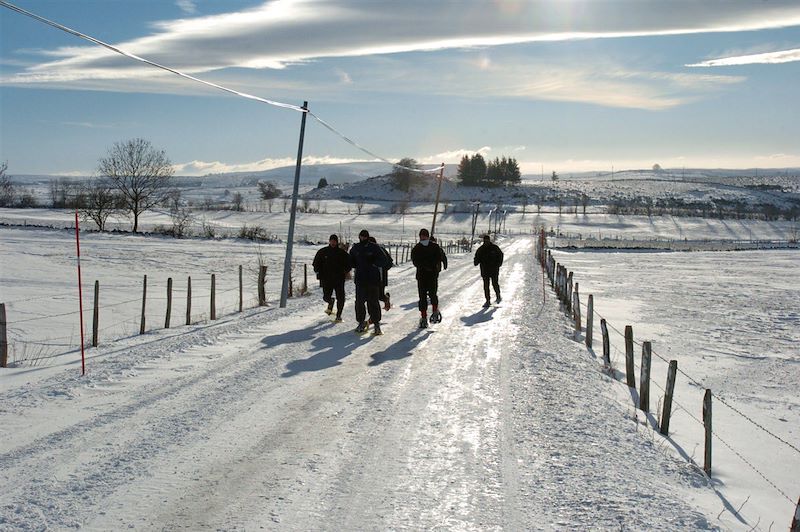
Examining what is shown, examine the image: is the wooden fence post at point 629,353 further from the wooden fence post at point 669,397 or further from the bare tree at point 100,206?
the bare tree at point 100,206

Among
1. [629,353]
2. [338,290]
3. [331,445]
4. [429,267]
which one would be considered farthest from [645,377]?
[338,290]

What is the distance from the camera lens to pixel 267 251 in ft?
176

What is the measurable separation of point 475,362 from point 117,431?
575 cm

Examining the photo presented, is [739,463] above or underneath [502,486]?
underneath

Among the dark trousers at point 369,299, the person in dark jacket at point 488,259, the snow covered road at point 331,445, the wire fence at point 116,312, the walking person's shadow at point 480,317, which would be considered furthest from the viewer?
the person in dark jacket at point 488,259

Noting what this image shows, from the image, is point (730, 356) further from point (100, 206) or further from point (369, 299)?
point (100, 206)

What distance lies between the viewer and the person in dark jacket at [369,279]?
13.7 meters

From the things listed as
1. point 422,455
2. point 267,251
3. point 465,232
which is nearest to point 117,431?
point 422,455

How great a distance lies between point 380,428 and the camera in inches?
297

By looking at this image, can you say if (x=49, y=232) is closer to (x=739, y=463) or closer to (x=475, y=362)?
(x=475, y=362)

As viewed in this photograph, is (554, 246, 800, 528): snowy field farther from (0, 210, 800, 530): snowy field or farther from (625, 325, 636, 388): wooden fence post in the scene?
(625, 325, 636, 388): wooden fence post

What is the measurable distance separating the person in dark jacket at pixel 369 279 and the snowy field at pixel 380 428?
632 mm

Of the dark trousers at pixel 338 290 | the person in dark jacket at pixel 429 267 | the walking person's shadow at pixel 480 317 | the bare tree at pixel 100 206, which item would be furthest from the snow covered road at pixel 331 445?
the bare tree at pixel 100 206

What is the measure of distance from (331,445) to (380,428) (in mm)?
741
